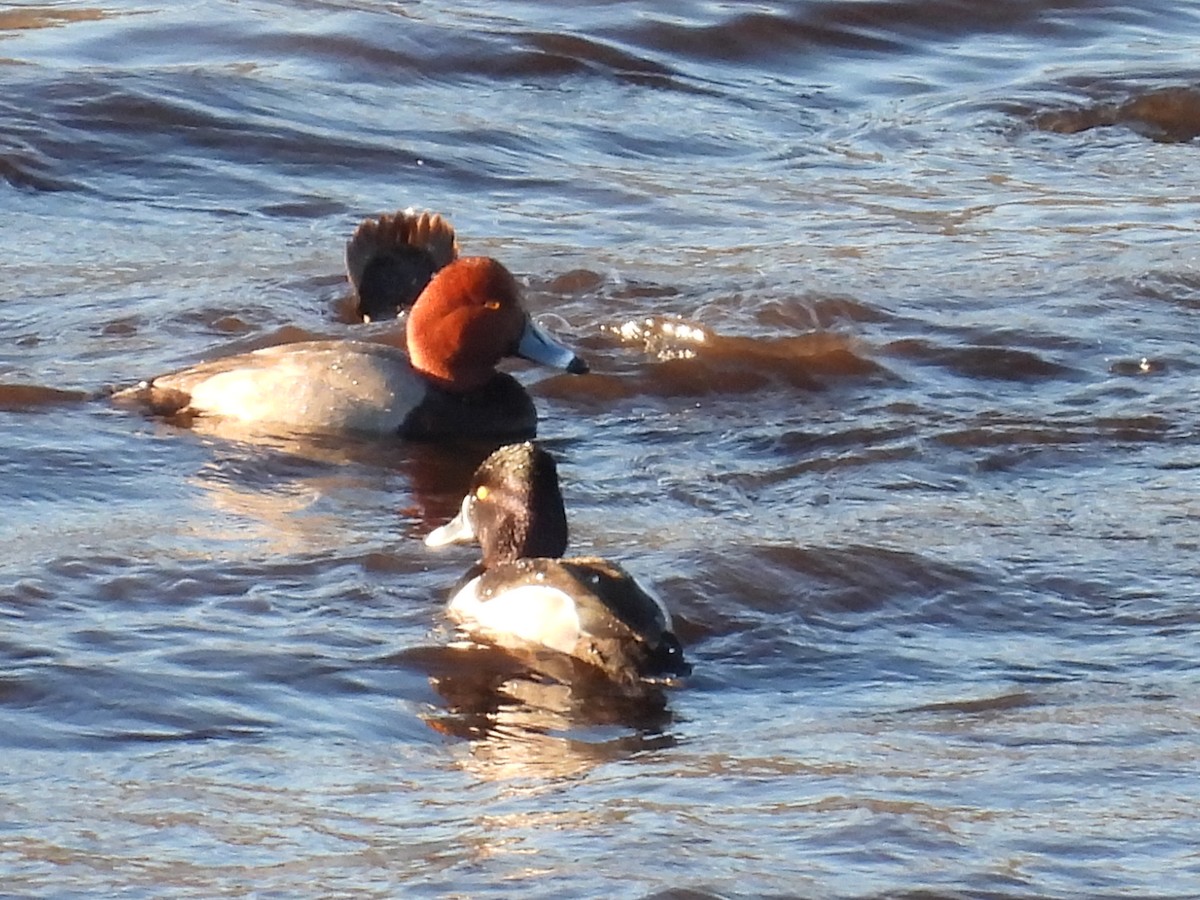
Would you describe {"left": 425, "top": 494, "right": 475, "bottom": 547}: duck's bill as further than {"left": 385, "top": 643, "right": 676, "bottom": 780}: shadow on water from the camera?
Yes

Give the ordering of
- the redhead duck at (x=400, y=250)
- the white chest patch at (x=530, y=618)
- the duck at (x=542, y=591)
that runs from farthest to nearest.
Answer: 1. the redhead duck at (x=400, y=250)
2. the white chest patch at (x=530, y=618)
3. the duck at (x=542, y=591)

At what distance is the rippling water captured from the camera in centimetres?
518

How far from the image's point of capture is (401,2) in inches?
622

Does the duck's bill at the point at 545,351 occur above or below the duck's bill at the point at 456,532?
above

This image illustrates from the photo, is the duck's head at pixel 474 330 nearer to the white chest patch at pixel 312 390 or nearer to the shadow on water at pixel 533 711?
the white chest patch at pixel 312 390

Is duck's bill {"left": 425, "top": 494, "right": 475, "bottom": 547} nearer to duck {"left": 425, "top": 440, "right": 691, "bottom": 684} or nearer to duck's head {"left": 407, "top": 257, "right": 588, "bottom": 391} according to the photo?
duck {"left": 425, "top": 440, "right": 691, "bottom": 684}

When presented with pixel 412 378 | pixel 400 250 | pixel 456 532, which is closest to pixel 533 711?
pixel 456 532

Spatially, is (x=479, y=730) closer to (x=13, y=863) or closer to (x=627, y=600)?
(x=627, y=600)

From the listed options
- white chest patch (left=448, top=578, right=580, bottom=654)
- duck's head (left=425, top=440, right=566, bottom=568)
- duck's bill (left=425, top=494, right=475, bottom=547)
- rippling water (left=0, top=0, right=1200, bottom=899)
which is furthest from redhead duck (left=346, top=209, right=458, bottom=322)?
white chest patch (left=448, top=578, right=580, bottom=654)

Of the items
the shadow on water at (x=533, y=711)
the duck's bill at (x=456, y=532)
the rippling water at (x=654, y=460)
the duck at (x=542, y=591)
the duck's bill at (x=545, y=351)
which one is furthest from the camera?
the duck's bill at (x=545, y=351)

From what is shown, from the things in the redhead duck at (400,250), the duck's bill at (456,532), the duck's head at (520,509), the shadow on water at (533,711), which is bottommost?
the shadow on water at (533,711)

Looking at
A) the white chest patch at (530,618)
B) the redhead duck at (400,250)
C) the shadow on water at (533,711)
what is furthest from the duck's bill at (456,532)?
the redhead duck at (400,250)

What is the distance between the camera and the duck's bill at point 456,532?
7.27 m

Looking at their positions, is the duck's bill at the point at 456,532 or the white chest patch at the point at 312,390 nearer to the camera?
the duck's bill at the point at 456,532
